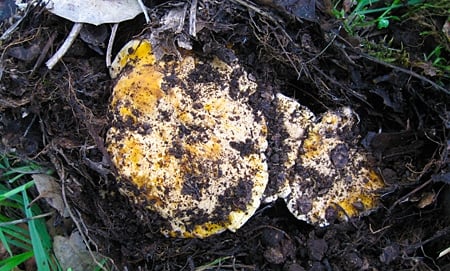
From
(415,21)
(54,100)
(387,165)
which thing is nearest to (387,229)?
(387,165)

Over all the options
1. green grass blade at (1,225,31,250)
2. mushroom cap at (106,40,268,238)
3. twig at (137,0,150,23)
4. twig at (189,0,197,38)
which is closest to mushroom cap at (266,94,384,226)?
mushroom cap at (106,40,268,238)

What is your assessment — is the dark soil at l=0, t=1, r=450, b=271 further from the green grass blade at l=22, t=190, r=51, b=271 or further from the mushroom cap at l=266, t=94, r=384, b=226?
the green grass blade at l=22, t=190, r=51, b=271

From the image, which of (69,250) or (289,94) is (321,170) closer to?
(289,94)

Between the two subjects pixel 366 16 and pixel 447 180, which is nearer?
pixel 447 180

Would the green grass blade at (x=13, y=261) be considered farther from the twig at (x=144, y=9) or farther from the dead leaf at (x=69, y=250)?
the twig at (x=144, y=9)

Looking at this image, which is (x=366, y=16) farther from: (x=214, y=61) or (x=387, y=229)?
(x=387, y=229)

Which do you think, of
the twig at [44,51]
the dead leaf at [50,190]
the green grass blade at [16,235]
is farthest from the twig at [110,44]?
the green grass blade at [16,235]

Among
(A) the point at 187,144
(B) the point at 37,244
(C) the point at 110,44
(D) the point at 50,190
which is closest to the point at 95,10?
(C) the point at 110,44
